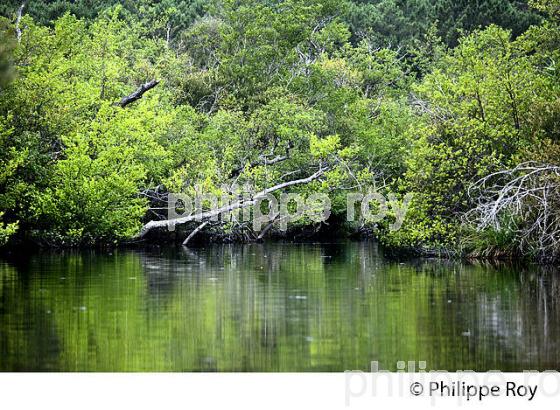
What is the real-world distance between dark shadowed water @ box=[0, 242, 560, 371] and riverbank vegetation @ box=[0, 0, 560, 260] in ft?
10.1

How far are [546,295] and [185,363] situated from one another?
938 cm

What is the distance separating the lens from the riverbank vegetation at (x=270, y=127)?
94.7ft

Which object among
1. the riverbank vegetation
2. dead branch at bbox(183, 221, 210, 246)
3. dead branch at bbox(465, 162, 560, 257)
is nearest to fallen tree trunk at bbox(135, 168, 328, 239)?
dead branch at bbox(183, 221, 210, 246)

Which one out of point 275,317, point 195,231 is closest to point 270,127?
point 195,231

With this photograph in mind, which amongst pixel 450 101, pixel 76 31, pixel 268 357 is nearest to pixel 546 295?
pixel 268 357

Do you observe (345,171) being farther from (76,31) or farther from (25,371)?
(25,371)

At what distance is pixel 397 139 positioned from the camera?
145 feet

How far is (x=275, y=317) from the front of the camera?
636 inches

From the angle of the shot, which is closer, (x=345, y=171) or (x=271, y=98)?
(x=345, y=171)

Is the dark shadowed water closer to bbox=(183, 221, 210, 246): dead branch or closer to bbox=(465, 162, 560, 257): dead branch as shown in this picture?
bbox=(465, 162, 560, 257): dead branch

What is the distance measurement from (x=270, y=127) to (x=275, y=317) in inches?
1068

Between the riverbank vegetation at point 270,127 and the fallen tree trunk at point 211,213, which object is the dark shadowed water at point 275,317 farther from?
the fallen tree trunk at point 211,213

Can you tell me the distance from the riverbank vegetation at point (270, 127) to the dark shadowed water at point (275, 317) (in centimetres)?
308
